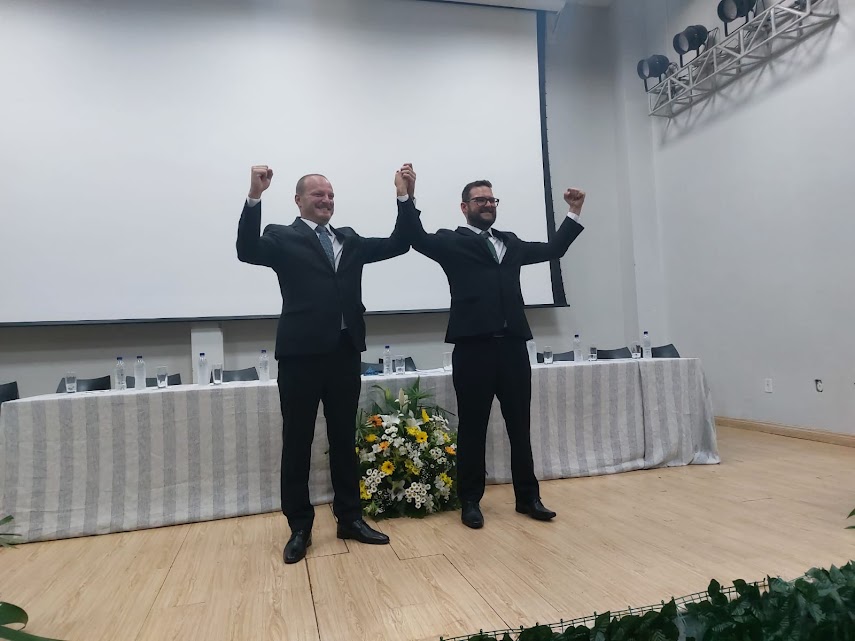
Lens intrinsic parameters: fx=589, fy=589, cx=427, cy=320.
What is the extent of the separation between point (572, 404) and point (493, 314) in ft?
3.59

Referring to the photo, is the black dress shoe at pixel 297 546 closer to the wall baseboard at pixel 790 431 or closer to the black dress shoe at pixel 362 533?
the black dress shoe at pixel 362 533

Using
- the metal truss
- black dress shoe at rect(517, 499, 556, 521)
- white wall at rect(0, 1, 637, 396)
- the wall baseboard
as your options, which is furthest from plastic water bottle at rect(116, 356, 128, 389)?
the metal truss

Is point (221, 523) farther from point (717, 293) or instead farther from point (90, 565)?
point (717, 293)

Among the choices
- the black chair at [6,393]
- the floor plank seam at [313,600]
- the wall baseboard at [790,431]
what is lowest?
the wall baseboard at [790,431]

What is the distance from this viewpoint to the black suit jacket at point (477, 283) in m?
2.40

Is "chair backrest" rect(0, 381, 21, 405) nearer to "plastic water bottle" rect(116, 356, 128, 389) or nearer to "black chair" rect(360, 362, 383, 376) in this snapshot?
"plastic water bottle" rect(116, 356, 128, 389)

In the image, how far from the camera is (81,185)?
14.1 feet

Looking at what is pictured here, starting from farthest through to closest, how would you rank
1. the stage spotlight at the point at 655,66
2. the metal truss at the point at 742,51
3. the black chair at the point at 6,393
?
1. the stage spotlight at the point at 655,66
2. the metal truss at the point at 742,51
3. the black chair at the point at 6,393

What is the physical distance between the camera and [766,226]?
4398 millimetres

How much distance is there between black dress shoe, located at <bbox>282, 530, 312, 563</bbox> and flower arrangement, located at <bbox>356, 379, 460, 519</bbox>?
1.58 ft

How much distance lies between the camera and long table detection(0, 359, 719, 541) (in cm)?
252

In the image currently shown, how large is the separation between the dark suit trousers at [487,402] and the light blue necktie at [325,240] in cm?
66

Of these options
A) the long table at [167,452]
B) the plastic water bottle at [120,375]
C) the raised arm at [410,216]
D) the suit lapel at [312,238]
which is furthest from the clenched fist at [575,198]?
the plastic water bottle at [120,375]

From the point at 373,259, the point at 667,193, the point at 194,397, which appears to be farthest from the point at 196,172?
the point at 667,193
